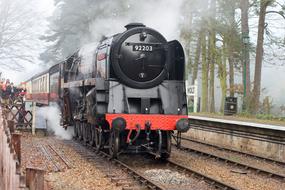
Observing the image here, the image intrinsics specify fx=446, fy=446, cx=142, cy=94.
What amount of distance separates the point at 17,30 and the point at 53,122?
762 centimetres

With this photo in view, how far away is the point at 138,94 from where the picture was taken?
1037cm

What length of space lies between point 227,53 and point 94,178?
15.6 meters

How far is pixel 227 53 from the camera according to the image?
22.7m

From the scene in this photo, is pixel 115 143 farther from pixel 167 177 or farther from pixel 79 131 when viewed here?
pixel 79 131

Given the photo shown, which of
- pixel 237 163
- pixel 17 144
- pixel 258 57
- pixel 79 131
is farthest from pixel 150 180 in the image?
pixel 258 57

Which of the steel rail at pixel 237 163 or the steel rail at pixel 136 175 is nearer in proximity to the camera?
the steel rail at pixel 136 175

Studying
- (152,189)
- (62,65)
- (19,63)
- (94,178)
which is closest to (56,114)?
(62,65)

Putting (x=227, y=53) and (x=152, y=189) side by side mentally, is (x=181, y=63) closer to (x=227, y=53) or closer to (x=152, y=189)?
(x=152, y=189)

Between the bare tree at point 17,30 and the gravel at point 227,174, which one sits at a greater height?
the bare tree at point 17,30

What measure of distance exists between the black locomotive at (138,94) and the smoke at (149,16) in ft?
15.4

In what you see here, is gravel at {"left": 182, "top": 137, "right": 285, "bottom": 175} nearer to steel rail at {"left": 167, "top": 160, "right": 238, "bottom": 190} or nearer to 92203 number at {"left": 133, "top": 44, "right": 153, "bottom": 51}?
steel rail at {"left": 167, "top": 160, "right": 238, "bottom": 190}

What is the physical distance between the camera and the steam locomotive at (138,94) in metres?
9.90

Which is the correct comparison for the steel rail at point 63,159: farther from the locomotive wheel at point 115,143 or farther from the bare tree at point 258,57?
the bare tree at point 258,57

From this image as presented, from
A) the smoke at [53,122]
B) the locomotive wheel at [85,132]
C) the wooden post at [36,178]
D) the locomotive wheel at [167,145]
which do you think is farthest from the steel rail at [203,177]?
the smoke at [53,122]
